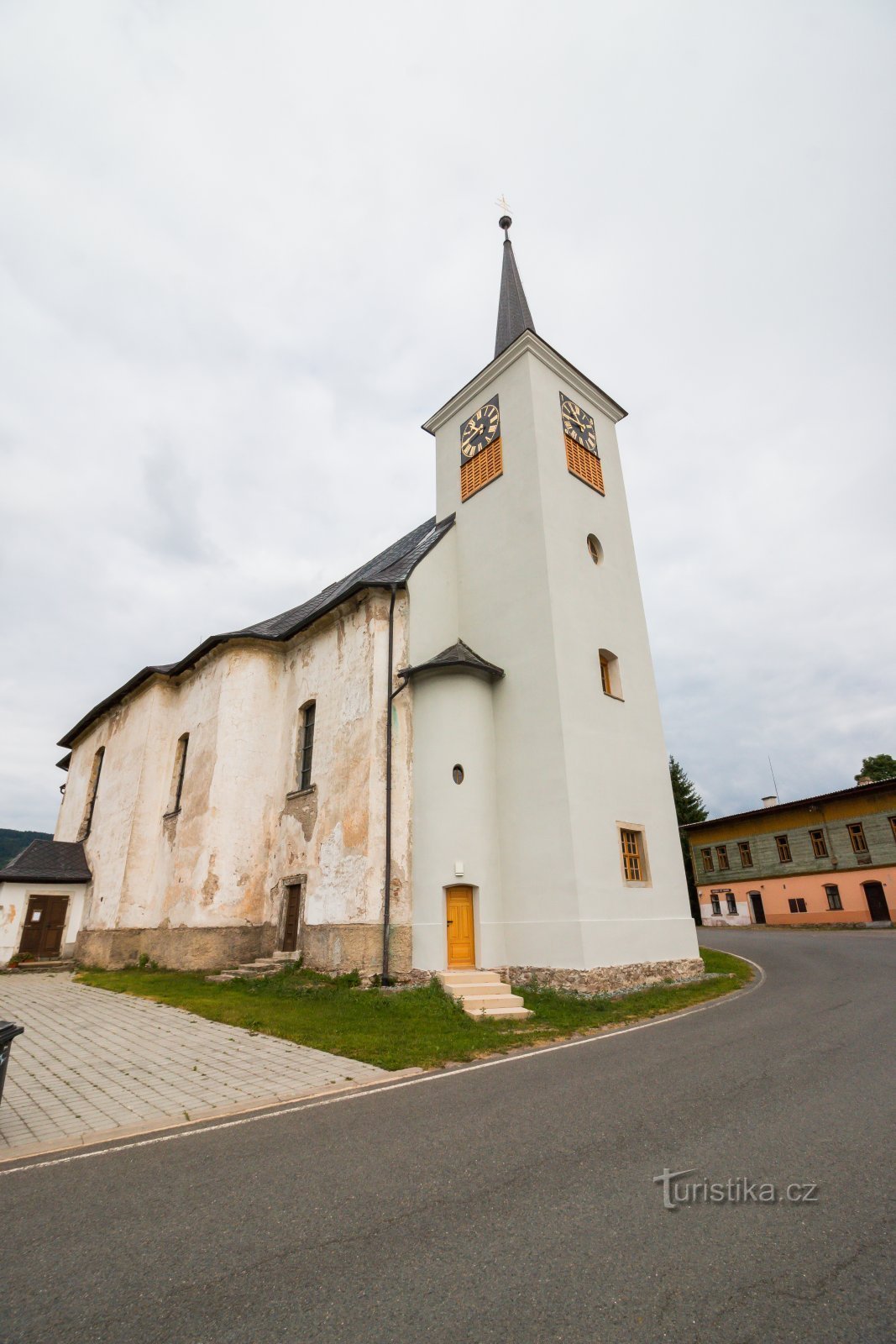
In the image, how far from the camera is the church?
14.2m

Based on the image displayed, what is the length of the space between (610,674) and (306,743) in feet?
28.6

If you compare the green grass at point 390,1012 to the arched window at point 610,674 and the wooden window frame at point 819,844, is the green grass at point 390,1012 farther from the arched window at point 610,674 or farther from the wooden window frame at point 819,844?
the wooden window frame at point 819,844

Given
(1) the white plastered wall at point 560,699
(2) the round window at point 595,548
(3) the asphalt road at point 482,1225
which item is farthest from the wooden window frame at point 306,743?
(3) the asphalt road at point 482,1225

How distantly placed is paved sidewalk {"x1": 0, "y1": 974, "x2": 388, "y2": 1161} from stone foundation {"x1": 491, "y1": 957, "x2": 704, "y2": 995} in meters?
5.99

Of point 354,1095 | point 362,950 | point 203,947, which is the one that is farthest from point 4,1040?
point 203,947

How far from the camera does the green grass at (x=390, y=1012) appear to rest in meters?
8.95

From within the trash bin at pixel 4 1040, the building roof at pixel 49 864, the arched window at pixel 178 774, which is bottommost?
the trash bin at pixel 4 1040

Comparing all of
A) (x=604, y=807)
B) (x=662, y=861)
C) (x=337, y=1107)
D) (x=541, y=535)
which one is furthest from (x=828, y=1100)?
(x=541, y=535)

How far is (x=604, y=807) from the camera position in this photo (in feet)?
48.3

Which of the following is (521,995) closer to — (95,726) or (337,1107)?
(337,1107)

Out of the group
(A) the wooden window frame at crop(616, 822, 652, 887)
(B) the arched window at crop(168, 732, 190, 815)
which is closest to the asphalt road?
(A) the wooden window frame at crop(616, 822, 652, 887)

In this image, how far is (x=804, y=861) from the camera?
3709cm

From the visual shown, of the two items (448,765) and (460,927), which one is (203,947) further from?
(448,765)

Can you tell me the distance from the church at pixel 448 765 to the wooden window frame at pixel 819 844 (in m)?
25.3
